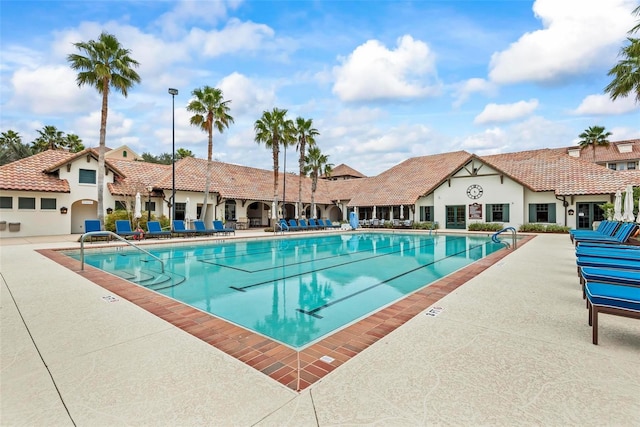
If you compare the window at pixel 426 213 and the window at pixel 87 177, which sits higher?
the window at pixel 87 177

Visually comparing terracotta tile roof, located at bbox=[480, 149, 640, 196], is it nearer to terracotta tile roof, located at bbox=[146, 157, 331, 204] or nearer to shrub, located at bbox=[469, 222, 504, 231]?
shrub, located at bbox=[469, 222, 504, 231]

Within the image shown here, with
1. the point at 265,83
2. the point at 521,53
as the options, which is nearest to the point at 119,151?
the point at 265,83

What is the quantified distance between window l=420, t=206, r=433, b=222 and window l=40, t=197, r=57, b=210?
2620 cm

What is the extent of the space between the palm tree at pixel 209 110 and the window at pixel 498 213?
20.2 metres

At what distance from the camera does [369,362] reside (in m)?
2.95

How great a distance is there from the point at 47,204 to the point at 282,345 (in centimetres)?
2167

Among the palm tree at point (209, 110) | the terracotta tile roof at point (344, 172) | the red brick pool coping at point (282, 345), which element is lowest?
the red brick pool coping at point (282, 345)

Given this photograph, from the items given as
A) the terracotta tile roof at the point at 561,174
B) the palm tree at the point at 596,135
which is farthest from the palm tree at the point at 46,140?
the palm tree at the point at 596,135

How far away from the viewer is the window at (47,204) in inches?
719

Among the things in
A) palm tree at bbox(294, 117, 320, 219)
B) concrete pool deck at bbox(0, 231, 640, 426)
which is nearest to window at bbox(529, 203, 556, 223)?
palm tree at bbox(294, 117, 320, 219)

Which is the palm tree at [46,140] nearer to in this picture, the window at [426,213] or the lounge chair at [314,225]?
the lounge chair at [314,225]

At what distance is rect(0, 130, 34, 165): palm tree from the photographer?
27.4 meters

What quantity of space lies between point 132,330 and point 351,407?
9.56ft

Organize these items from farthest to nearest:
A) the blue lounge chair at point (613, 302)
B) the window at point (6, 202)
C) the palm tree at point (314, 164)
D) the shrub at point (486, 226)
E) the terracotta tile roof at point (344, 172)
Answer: the terracotta tile roof at point (344, 172) → the palm tree at point (314, 164) → the shrub at point (486, 226) → the window at point (6, 202) → the blue lounge chair at point (613, 302)
